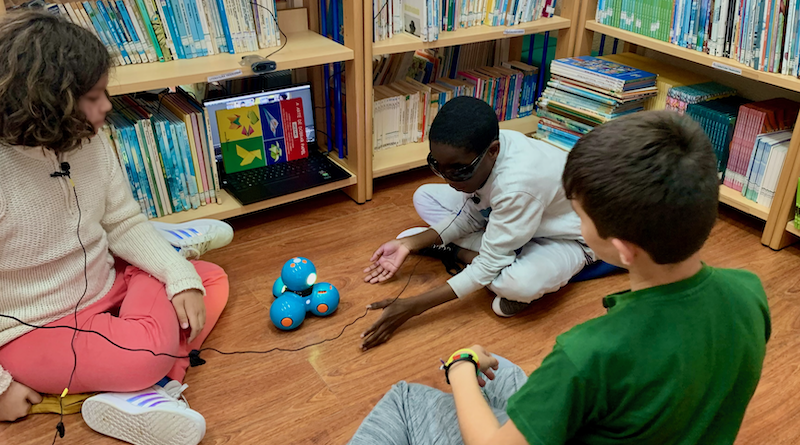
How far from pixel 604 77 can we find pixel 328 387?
1.62m

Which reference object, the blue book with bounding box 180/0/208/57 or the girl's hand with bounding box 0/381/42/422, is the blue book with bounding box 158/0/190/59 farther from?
the girl's hand with bounding box 0/381/42/422

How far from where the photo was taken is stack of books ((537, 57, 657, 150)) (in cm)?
243

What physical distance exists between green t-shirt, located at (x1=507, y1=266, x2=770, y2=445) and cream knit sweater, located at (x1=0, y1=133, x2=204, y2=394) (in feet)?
3.50

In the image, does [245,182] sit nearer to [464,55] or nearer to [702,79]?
[464,55]

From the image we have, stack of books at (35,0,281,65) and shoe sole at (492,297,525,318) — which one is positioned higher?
stack of books at (35,0,281,65)

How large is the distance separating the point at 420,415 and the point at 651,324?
566mm

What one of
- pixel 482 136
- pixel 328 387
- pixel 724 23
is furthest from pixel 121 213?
pixel 724 23

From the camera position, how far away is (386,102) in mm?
2473

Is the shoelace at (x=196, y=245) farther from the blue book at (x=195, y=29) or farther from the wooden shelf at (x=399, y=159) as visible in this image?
the wooden shelf at (x=399, y=159)

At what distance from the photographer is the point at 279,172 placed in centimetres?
233

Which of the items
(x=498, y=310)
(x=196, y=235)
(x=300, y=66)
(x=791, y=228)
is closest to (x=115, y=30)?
(x=300, y=66)

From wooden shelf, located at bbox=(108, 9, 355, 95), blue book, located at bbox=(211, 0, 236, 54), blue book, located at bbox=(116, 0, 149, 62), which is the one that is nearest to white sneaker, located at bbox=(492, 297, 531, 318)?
wooden shelf, located at bbox=(108, 9, 355, 95)

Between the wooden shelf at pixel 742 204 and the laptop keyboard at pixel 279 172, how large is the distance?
4.70ft

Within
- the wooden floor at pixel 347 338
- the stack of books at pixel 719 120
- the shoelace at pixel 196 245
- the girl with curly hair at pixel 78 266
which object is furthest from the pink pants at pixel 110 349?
the stack of books at pixel 719 120
